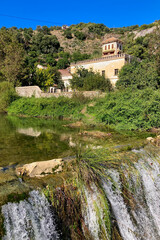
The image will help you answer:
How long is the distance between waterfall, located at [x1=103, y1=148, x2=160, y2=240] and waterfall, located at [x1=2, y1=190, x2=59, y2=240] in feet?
4.40

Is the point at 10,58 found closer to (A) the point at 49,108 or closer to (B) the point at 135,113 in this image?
(A) the point at 49,108

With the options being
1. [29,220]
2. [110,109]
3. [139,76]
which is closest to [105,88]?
Answer: [139,76]

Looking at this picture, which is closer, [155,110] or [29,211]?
[29,211]

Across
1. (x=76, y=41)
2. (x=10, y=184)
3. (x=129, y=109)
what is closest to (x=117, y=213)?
(x=10, y=184)

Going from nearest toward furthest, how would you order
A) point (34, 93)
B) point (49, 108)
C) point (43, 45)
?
point (49, 108)
point (34, 93)
point (43, 45)

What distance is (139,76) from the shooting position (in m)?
21.0

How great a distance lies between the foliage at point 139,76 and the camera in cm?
2062

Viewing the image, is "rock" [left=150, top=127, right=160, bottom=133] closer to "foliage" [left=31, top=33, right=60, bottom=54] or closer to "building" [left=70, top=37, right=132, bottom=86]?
"building" [left=70, top=37, right=132, bottom=86]

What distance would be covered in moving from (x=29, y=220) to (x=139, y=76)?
2068cm

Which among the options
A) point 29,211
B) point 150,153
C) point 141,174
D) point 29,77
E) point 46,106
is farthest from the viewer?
point 29,77

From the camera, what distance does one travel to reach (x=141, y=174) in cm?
477

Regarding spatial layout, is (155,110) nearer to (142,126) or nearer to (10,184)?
(142,126)

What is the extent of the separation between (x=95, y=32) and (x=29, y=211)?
288 ft

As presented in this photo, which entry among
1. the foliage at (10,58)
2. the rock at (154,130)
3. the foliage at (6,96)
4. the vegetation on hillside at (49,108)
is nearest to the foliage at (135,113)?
the rock at (154,130)
